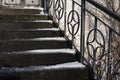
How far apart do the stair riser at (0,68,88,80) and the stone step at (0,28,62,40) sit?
1100 mm

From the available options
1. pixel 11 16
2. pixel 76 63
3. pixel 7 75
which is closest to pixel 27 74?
pixel 7 75

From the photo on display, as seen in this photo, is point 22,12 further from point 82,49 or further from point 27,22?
point 82,49

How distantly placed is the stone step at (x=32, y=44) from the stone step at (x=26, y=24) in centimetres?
58

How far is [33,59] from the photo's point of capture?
13.6ft

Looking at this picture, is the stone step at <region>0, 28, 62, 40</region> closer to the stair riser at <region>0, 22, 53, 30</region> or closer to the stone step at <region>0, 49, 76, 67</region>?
the stair riser at <region>0, 22, 53, 30</region>

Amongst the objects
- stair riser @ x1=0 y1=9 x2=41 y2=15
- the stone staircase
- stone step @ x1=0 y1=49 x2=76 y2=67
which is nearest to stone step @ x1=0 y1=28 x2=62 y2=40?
the stone staircase

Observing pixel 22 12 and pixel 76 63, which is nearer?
pixel 76 63

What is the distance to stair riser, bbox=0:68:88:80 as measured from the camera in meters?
3.66

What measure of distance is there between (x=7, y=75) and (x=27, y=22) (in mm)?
1666

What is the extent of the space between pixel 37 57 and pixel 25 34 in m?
0.72

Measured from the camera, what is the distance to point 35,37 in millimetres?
4805

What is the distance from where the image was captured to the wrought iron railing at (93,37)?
360 centimetres

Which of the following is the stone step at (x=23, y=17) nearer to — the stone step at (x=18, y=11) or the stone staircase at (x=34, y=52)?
the stone staircase at (x=34, y=52)

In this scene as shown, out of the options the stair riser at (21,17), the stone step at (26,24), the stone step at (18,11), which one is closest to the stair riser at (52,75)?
the stone step at (26,24)
